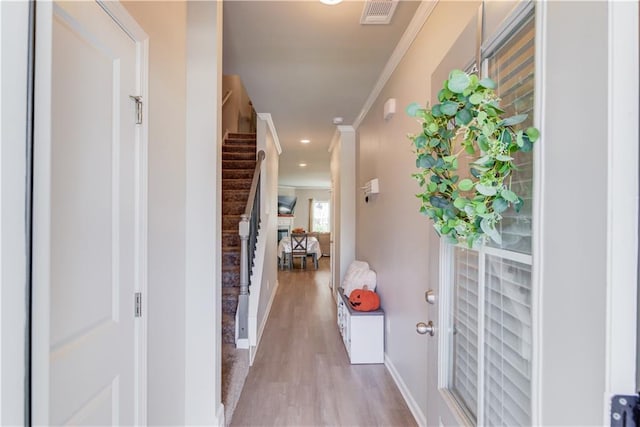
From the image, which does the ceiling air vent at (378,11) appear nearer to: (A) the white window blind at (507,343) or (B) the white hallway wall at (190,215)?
(B) the white hallway wall at (190,215)

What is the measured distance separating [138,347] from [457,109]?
1358mm

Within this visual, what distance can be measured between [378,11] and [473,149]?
1624 mm

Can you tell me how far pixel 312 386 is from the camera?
8.20ft

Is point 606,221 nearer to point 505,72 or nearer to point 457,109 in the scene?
point 457,109

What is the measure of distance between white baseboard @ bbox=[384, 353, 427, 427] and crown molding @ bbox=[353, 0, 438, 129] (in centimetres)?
243

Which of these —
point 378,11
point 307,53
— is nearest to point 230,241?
point 307,53

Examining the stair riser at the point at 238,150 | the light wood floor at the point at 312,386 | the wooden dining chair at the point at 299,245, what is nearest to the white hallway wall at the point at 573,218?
the light wood floor at the point at 312,386

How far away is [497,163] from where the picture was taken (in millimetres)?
658

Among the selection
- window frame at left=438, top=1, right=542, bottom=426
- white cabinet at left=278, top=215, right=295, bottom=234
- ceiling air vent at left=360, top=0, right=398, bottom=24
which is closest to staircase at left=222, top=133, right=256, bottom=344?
window frame at left=438, top=1, right=542, bottom=426

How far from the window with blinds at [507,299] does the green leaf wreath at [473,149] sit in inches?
2.1

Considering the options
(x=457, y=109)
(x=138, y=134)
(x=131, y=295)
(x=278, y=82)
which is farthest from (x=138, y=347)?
(x=278, y=82)

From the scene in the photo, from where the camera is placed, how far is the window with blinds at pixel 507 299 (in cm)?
68

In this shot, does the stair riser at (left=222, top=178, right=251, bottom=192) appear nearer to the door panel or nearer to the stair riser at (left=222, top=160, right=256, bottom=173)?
the stair riser at (left=222, top=160, right=256, bottom=173)

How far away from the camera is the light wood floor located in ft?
6.93
